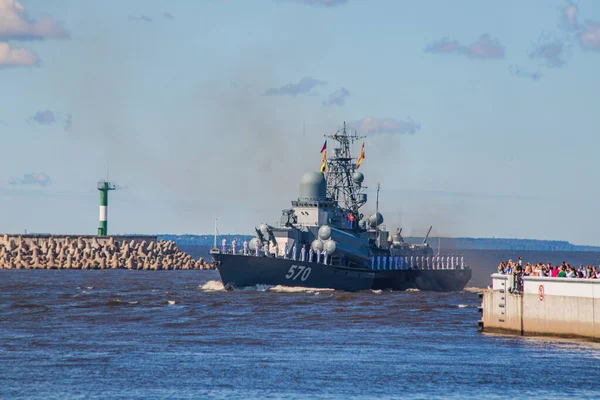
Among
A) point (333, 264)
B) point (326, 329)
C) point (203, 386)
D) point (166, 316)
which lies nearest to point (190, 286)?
point (333, 264)

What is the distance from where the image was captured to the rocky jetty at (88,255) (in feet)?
426

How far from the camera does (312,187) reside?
84188mm

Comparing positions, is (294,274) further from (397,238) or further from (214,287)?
(397,238)

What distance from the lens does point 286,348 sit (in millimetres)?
44094

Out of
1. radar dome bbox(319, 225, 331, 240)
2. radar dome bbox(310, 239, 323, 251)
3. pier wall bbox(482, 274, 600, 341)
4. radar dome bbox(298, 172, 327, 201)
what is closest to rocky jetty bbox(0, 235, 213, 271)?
radar dome bbox(298, 172, 327, 201)

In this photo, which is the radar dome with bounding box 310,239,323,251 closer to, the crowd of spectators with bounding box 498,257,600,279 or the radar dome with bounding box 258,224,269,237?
the radar dome with bounding box 258,224,269,237

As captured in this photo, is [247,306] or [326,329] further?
[247,306]

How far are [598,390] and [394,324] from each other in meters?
23.5

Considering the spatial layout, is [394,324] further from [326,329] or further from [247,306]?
[247,306]

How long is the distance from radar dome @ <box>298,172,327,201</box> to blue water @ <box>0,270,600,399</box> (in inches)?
594

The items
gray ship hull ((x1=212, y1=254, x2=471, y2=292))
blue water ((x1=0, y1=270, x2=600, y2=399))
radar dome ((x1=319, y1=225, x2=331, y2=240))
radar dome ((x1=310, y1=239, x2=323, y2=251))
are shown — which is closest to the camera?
blue water ((x1=0, y1=270, x2=600, y2=399))

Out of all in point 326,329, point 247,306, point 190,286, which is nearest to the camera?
point 326,329

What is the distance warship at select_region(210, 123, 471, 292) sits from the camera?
249 ft

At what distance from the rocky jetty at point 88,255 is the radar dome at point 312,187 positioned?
52421mm
